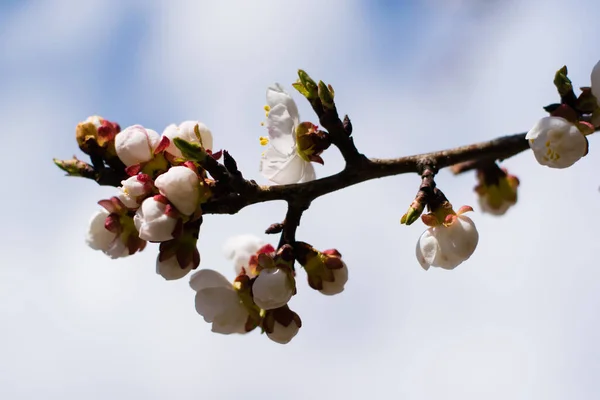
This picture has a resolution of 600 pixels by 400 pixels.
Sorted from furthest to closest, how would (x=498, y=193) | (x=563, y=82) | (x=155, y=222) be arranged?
(x=498, y=193) → (x=563, y=82) → (x=155, y=222)

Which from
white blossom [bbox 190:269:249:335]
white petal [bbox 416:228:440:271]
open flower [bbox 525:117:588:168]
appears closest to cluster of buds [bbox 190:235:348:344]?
white blossom [bbox 190:269:249:335]

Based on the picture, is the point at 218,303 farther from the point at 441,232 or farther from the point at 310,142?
the point at 441,232

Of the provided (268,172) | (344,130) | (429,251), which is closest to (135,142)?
(268,172)

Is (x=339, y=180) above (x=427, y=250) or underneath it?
above

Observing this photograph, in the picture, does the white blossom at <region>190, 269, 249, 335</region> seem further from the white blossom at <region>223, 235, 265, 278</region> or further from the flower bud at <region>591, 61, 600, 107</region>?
the flower bud at <region>591, 61, 600, 107</region>

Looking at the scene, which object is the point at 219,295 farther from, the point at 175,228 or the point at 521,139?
the point at 521,139

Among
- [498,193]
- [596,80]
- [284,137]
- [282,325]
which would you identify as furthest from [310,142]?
[498,193]

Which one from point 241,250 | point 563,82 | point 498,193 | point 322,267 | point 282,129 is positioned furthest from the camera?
point 498,193
